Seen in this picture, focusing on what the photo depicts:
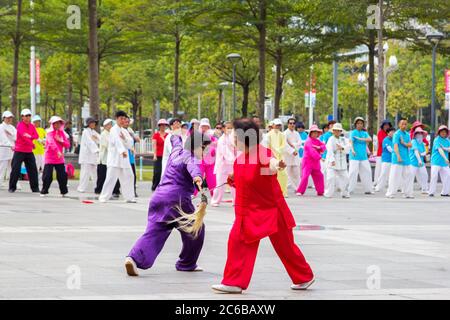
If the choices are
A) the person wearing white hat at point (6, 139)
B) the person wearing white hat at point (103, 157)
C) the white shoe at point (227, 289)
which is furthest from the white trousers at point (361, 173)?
the white shoe at point (227, 289)

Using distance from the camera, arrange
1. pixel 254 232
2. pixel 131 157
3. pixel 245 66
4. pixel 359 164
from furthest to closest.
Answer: pixel 245 66 → pixel 359 164 → pixel 131 157 → pixel 254 232

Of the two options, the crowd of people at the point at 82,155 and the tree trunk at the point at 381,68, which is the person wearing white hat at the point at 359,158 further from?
the crowd of people at the point at 82,155

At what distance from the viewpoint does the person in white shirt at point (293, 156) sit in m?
25.0

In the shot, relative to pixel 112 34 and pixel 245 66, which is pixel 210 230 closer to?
pixel 112 34

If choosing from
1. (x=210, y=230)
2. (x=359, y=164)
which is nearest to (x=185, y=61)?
(x=359, y=164)

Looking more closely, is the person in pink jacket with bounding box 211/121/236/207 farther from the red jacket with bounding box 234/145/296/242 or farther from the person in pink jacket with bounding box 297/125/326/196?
the red jacket with bounding box 234/145/296/242

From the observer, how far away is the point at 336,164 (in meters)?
24.7

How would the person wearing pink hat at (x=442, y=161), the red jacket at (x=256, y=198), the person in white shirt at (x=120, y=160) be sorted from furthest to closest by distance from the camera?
1. the person wearing pink hat at (x=442, y=161)
2. the person in white shirt at (x=120, y=160)
3. the red jacket at (x=256, y=198)

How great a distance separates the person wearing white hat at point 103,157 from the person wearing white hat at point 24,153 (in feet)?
4.68

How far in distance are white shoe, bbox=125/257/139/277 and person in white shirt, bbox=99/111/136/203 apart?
10.1 metres

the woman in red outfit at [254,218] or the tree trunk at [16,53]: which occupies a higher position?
the tree trunk at [16,53]

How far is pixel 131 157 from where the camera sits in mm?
23094

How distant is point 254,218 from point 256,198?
0.61 feet
